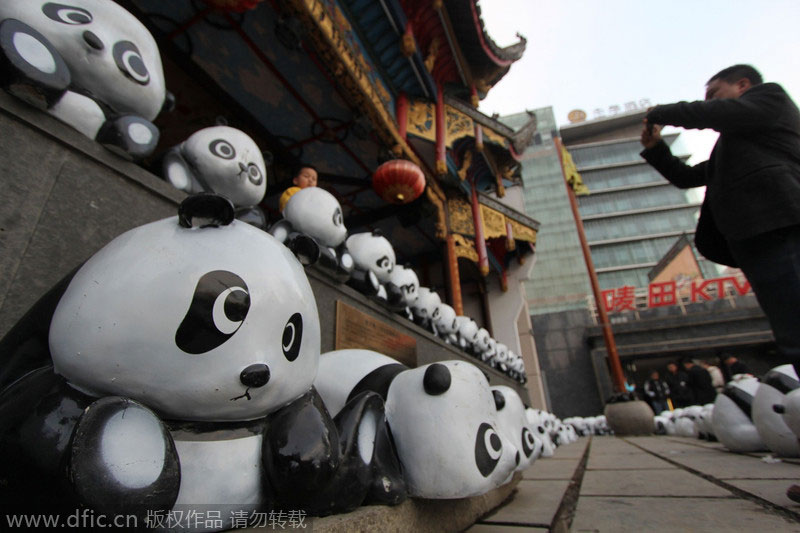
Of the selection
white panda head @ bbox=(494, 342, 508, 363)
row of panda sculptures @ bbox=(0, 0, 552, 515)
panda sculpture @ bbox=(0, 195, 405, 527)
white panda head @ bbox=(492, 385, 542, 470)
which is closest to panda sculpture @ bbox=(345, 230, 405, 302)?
white panda head @ bbox=(492, 385, 542, 470)

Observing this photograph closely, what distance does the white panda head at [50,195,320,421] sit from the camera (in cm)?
74

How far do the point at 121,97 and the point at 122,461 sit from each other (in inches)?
59.2

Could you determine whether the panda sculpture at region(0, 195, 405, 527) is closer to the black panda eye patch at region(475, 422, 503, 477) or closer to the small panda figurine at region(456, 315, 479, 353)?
the black panda eye patch at region(475, 422, 503, 477)

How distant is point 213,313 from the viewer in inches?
31.1

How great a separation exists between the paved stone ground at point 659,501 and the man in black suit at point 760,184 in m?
0.58

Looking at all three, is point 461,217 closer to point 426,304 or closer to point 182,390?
point 426,304

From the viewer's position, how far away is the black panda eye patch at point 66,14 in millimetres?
1326

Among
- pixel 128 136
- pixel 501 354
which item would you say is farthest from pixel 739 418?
pixel 128 136

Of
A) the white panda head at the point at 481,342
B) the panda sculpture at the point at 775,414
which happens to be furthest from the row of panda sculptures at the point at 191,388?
the white panda head at the point at 481,342

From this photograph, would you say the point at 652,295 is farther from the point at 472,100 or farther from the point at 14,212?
the point at 14,212

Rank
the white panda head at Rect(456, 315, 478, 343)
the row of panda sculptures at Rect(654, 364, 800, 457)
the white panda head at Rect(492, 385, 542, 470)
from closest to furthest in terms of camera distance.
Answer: the white panda head at Rect(492, 385, 542, 470) → the row of panda sculptures at Rect(654, 364, 800, 457) → the white panda head at Rect(456, 315, 478, 343)

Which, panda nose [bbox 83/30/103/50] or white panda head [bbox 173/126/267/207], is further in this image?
white panda head [bbox 173/126/267/207]

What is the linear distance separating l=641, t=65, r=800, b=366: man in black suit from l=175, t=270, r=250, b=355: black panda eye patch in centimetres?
180

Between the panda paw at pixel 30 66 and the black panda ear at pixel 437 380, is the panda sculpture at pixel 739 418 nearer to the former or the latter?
the black panda ear at pixel 437 380
